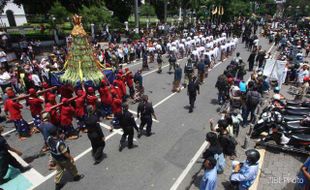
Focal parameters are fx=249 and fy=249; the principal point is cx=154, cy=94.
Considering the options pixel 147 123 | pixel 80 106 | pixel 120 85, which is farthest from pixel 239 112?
pixel 80 106

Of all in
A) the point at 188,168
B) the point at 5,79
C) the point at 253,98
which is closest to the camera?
the point at 188,168

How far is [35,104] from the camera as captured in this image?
9.16 metres

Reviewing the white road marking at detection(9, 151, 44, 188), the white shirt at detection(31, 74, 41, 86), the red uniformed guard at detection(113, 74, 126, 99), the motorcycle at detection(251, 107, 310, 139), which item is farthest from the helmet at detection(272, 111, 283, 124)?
the white shirt at detection(31, 74, 41, 86)

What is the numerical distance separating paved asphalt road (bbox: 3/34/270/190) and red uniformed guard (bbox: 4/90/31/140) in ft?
1.14

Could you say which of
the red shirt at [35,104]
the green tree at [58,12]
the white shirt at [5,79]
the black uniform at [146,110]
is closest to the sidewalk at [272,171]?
the black uniform at [146,110]

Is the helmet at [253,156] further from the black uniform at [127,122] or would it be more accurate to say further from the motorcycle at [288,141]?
the black uniform at [127,122]

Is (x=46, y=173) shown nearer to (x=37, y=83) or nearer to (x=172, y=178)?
(x=172, y=178)

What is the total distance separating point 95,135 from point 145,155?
187 centimetres

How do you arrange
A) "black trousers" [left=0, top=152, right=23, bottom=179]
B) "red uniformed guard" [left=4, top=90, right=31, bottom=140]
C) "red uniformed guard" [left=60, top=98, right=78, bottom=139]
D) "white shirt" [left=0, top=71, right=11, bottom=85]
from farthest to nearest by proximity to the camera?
"white shirt" [left=0, top=71, right=11, bottom=85] → "red uniformed guard" [left=4, top=90, right=31, bottom=140] → "red uniformed guard" [left=60, top=98, right=78, bottom=139] → "black trousers" [left=0, top=152, right=23, bottom=179]

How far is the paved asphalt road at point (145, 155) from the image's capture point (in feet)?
23.1

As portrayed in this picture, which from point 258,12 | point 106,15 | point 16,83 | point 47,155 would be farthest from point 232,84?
point 258,12

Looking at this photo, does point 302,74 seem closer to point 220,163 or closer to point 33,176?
point 220,163

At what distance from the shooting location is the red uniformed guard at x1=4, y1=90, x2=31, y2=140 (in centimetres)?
889

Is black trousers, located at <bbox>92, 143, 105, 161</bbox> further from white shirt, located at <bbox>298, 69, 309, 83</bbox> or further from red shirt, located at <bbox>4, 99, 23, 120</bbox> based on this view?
white shirt, located at <bbox>298, 69, 309, 83</bbox>
